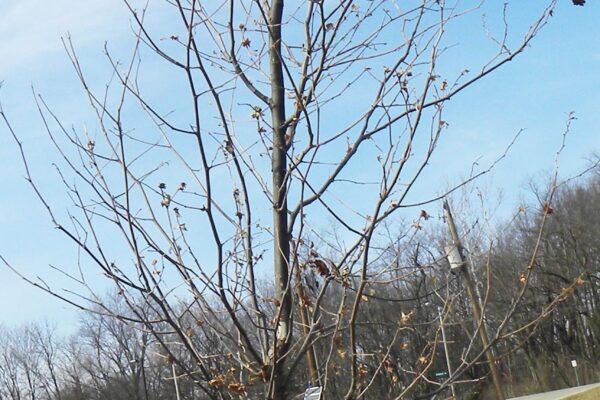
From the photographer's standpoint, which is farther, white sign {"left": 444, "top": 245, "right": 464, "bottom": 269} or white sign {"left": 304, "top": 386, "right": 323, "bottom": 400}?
white sign {"left": 444, "top": 245, "right": 464, "bottom": 269}

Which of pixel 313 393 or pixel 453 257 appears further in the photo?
pixel 453 257

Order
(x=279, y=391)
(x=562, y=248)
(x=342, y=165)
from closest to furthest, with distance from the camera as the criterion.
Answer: (x=279, y=391), (x=342, y=165), (x=562, y=248)

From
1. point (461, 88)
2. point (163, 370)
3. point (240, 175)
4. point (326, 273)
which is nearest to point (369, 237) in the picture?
point (326, 273)

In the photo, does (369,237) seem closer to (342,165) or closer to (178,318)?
(342,165)

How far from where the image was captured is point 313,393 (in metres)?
3.24

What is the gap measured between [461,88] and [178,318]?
4.76 ft

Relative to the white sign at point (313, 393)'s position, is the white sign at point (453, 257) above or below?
above

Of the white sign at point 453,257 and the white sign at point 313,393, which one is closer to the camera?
the white sign at point 313,393

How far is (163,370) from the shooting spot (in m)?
5.62

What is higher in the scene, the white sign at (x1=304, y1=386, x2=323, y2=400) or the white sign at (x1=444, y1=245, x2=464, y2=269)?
the white sign at (x1=444, y1=245, x2=464, y2=269)

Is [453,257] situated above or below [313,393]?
above

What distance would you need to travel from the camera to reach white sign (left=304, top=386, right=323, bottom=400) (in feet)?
10.5

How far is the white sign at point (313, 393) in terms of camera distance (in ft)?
10.5

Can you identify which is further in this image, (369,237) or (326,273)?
(326,273)
